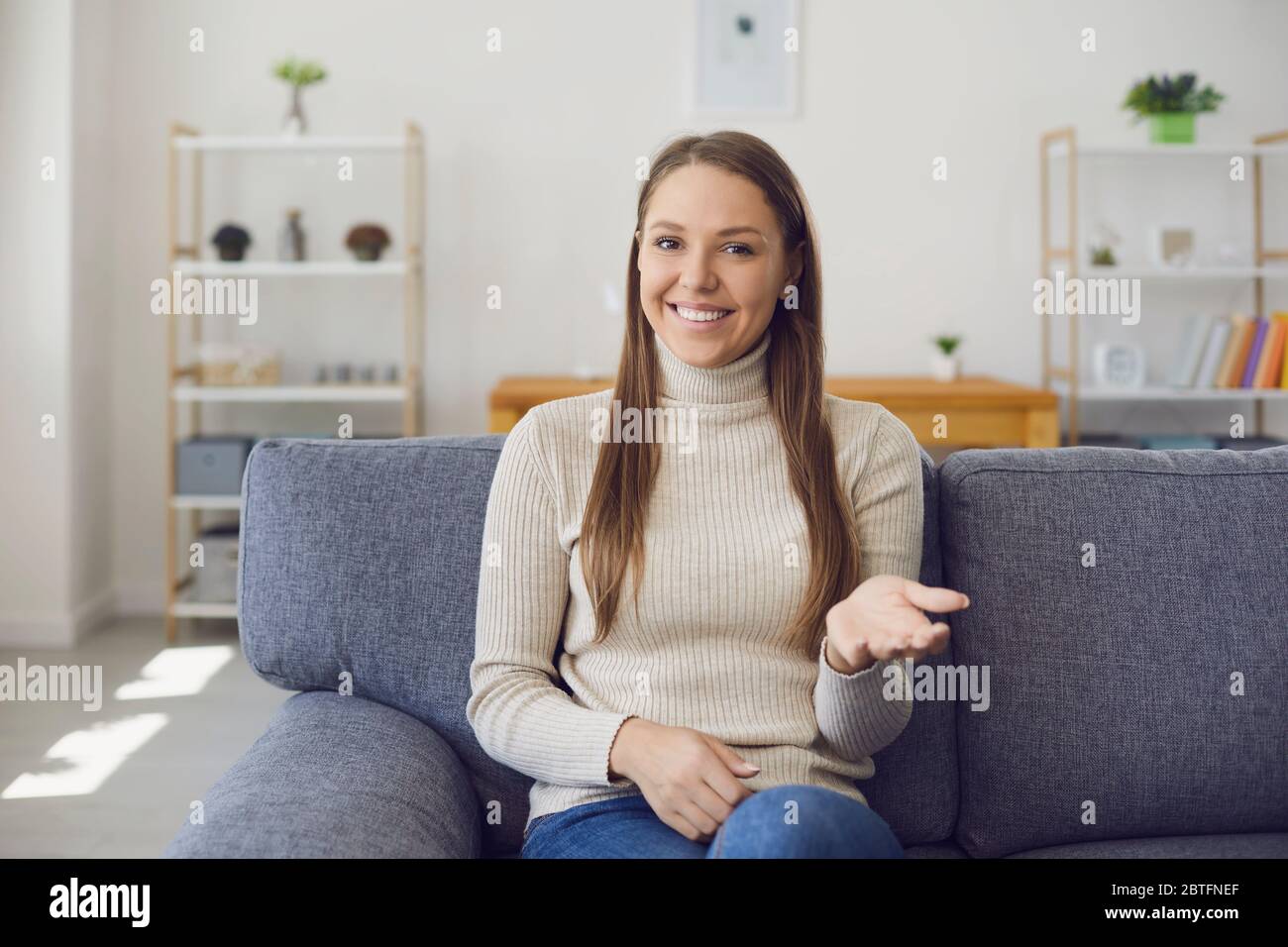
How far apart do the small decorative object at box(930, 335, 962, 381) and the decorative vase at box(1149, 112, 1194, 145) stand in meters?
0.85

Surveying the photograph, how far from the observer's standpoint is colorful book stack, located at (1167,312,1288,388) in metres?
3.69

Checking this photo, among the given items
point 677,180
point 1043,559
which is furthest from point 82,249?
point 1043,559

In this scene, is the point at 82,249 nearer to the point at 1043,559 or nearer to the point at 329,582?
the point at 329,582

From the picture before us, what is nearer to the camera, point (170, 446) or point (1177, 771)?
point (1177, 771)

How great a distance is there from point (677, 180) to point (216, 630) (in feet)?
9.68

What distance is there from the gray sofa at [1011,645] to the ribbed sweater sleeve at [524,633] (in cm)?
13

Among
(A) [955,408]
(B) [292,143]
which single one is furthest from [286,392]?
(A) [955,408]

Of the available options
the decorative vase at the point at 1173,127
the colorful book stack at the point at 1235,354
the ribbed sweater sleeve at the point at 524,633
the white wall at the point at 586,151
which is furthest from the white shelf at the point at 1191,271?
the ribbed sweater sleeve at the point at 524,633

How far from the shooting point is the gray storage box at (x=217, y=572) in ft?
12.1

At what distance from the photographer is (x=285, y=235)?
147 inches

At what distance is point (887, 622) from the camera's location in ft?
3.61

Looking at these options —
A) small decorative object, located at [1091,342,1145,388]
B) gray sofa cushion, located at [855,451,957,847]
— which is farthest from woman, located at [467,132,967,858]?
small decorative object, located at [1091,342,1145,388]

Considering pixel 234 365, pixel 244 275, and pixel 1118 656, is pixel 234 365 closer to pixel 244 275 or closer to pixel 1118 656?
pixel 244 275
